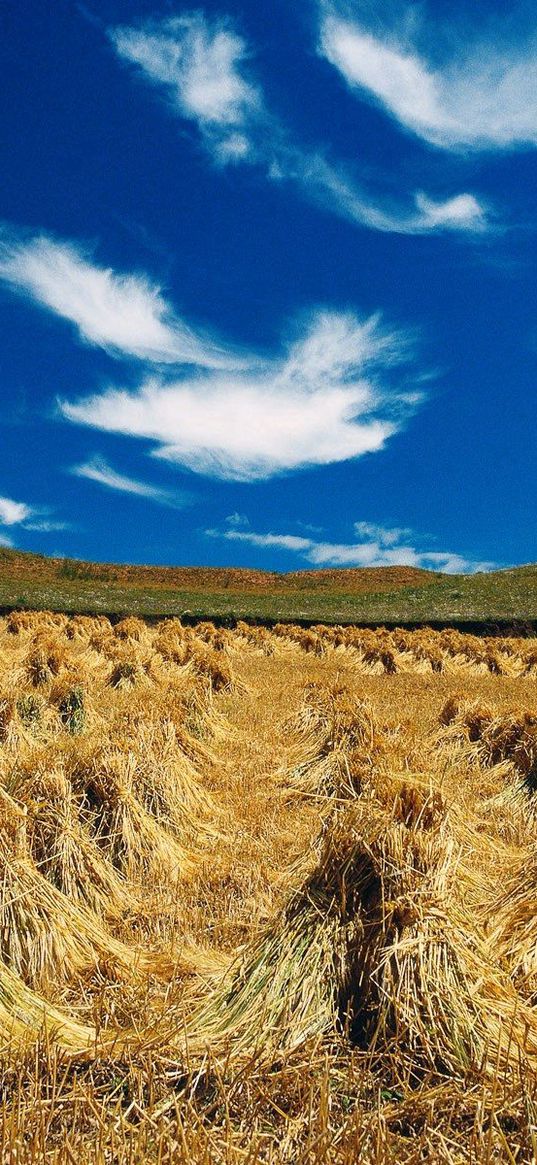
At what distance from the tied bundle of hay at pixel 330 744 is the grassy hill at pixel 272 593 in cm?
2633

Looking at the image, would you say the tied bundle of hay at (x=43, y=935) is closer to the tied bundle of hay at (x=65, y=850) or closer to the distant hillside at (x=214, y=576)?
the tied bundle of hay at (x=65, y=850)

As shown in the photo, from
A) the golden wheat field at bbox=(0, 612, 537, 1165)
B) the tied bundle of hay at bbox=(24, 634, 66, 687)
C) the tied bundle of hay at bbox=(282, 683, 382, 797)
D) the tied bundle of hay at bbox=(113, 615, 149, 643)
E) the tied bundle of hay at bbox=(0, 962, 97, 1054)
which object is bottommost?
the tied bundle of hay at bbox=(0, 962, 97, 1054)

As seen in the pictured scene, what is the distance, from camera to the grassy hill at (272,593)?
1558 inches

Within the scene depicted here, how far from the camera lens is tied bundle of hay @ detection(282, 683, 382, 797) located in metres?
7.63

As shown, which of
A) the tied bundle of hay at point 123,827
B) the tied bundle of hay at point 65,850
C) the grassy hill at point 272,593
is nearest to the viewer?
the tied bundle of hay at point 65,850

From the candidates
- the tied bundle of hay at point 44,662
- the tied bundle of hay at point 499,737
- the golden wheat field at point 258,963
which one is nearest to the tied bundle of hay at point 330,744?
the golden wheat field at point 258,963

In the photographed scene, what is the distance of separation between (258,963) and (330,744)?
5.53m

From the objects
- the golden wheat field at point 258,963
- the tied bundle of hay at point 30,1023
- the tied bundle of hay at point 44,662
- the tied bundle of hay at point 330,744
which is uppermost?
the tied bundle of hay at point 44,662

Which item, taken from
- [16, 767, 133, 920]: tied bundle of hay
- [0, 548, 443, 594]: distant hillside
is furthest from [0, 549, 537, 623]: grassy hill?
[16, 767, 133, 920]: tied bundle of hay

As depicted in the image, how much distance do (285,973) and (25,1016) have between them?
1336 millimetres

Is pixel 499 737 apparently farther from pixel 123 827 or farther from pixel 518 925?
pixel 123 827

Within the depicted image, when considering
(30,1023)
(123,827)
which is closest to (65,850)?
(123,827)

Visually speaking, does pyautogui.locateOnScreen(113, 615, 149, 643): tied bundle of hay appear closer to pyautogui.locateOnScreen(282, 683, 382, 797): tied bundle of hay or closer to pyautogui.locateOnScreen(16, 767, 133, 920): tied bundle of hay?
pyautogui.locateOnScreen(282, 683, 382, 797): tied bundle of hay

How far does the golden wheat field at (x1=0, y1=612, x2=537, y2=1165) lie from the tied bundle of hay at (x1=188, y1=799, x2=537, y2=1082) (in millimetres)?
12
